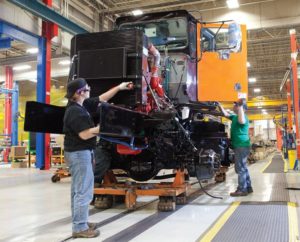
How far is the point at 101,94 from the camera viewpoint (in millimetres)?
4531

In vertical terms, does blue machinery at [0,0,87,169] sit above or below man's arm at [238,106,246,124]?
above

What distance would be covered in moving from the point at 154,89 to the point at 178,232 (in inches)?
74.9

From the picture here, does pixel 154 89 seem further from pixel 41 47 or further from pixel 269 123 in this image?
pixel 269 123

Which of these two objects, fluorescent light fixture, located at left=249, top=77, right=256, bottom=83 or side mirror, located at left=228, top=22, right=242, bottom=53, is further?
fluorescent light fixture, located at left=249, top=77, right=256, bottom=83

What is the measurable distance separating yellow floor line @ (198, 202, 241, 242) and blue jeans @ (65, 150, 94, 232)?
1.15 m

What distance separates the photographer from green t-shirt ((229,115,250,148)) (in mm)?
6043

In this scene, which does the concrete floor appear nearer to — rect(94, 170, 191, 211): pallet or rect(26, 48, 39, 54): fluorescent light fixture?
rect(94, 170, 191, 211): pallet

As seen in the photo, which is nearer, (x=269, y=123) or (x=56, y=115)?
(x=56, y=115)

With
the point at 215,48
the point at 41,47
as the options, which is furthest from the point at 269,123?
the point at 215,48

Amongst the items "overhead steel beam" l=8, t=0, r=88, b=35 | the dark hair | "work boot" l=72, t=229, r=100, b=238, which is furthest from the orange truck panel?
"overhead steel beam" l=8, t=0, r=88, b=35

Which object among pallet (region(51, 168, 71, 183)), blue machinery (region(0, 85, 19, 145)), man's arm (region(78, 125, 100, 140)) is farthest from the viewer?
blue machinery (region(0, 85, 19, 145))

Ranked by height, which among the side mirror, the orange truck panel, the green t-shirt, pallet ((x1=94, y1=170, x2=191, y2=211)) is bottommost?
pallet ((x1=94, y1=170, x2=191, y2=211))

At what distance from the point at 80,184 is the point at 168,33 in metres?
3.35

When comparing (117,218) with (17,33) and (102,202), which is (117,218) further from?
(17,33)
